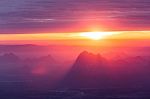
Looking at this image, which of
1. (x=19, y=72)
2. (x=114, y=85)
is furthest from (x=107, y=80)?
(x=19, y=72)

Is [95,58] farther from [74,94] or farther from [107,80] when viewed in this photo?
[74,94]

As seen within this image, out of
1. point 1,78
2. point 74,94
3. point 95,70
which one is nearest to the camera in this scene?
point 74,94

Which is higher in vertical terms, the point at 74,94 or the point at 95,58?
the point at 95,58

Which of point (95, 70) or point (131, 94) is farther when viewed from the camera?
point (95, 70)

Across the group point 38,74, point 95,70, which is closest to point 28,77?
point 38,74

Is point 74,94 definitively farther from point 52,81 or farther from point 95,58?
point 95,58

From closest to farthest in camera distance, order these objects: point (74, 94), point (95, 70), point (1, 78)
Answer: point (74, 94), point (1, 78), point (95, 70)
